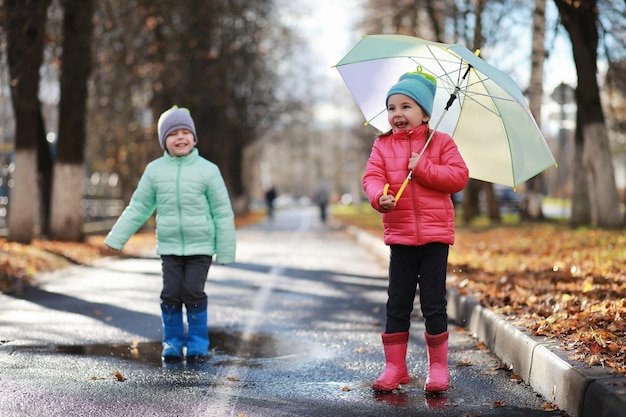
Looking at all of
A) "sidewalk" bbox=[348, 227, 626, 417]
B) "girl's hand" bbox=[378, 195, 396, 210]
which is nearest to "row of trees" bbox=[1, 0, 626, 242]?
"sidewalk" bbox=[348, 227, 626, 417]

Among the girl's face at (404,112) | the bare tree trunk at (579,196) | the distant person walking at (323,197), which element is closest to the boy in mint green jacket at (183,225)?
the girl's face at (404,112)

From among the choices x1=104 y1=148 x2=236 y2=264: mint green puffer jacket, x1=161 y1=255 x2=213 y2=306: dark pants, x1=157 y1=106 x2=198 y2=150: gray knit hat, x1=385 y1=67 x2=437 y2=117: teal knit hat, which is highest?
x1=385 y1=67 x2=437 y2=117: teal knit hat

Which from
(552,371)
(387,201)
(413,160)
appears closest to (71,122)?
(413,160)

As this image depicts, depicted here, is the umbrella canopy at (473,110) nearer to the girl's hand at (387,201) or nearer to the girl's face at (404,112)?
the girl's face at (404,112)

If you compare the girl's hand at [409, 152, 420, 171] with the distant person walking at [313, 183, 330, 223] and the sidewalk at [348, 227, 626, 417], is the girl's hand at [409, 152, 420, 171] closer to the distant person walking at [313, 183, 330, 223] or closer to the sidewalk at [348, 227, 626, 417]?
the sidewalk at [348, 227, 626, 417]

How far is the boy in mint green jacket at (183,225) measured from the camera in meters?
6.68

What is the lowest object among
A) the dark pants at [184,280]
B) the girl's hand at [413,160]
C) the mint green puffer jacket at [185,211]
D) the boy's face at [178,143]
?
the dark pants at [184,280]

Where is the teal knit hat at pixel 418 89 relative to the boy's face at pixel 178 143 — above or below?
above

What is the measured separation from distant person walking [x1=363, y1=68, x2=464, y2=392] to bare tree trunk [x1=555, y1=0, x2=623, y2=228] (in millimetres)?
12399

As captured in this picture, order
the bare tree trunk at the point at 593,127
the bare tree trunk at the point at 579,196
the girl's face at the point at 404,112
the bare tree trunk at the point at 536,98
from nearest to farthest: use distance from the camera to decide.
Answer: the girl's face at the point at 404,112
the bare tree trunk at the point at 593,127
the bare tree trunk at the point at 579,196
the bare tree trunk at the point at 536,98

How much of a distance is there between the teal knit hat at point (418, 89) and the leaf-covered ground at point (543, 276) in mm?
1219

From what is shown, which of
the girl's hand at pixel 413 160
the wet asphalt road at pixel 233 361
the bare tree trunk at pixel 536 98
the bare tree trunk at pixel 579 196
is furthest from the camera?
the bare tree trunk at pixel 536 98

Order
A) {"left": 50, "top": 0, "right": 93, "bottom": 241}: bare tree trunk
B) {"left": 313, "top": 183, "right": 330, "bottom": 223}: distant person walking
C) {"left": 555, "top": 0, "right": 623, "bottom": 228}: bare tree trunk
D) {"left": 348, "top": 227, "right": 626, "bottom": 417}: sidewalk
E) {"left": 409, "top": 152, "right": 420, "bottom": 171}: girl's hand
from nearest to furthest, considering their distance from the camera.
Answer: {"left": 348, "top": 227, "right": 626, "bottom": 417}: sidewalk, {"left": 409, "top": 152, "right": 420, "bottom": 171}: girl's hand, {"left": 555, "top": 0, "right": 623, "bottom": 228}: bare tree trunk, {"left": 50, "top": 0, "right": 93, "bottom": 241}: bare tree trunk, {"left": 313, "top": 183, "right": 330, "bottom": 223}: distant person walking

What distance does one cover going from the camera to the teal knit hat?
5434 millimetres
